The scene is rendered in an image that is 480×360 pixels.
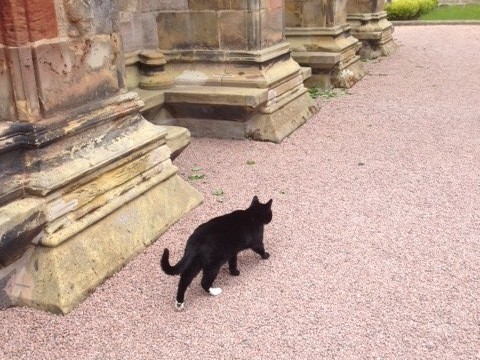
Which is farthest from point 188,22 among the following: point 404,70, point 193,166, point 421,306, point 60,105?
point 404,70

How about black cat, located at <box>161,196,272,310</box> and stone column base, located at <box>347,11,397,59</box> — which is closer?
black cat, located at <box>161,196,272,310</box>

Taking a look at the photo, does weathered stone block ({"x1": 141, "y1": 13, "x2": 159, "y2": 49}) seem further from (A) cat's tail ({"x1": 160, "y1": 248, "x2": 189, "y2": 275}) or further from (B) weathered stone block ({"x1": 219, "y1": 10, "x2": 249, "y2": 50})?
(A) cat's tail ({"x1": 160, "y1": 248, "x2": 189, "y2": 275})

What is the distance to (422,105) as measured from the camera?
773 cm

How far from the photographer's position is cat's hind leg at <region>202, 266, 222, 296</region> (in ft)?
10.4

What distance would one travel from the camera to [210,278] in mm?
3188

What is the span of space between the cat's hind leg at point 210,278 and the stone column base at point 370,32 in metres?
9.33

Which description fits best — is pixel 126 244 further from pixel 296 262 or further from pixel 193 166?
pixel 193 166

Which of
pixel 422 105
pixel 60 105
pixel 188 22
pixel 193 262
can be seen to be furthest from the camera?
pixel 422 105

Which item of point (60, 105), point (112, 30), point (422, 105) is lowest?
point (422, 105)

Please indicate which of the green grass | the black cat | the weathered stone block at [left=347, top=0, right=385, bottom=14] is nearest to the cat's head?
the black cat

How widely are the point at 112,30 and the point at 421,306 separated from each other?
2.58 m

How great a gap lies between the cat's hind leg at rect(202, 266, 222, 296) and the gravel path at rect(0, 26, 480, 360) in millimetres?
50

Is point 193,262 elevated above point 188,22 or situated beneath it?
situated beneath

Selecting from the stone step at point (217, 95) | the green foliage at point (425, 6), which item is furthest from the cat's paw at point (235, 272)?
the green foliage at point (425, 6)
